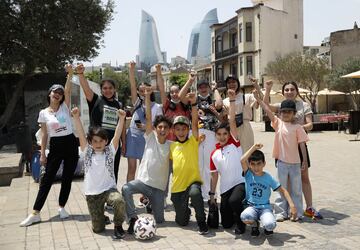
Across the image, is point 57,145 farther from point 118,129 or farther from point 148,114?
point 148,114

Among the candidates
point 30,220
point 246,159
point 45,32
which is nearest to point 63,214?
point 30,220

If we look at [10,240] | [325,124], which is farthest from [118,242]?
[325,124]

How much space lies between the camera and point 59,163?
616cm

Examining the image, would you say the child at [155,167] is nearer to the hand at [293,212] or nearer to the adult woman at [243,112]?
the adult woman at [243,112]

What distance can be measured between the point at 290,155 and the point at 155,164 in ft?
5.77

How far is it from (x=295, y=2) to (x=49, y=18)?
35.2 m

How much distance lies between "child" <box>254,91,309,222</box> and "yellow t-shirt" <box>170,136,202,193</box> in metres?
1.15

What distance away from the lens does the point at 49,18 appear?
67.2ft

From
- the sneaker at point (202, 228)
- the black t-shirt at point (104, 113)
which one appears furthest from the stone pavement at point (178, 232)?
the black t-shirt at point (104, 113)

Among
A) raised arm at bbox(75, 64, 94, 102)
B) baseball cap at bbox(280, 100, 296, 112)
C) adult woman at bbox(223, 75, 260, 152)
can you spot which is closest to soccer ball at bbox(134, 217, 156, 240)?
adult woman at bbox(223, 75, 260, 152)

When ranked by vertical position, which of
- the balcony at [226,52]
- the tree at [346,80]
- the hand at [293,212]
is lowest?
the hand at [293,212]

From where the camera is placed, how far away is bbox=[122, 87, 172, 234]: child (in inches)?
226

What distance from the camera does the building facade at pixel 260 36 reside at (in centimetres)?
4384

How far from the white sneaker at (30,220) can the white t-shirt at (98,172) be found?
98cm
